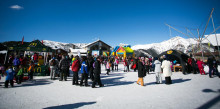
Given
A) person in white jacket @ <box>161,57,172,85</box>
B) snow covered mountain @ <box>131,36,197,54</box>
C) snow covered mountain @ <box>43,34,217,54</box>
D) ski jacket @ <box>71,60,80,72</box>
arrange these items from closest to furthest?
ski jacket @ <box>71,60,80,72</box> → person in white jacket @ <box>161,57,172,85</box> → snow covered mountain @ <box>43,34,217,54</box> → snow covered mountain @ <box>131,36,197,54</box>

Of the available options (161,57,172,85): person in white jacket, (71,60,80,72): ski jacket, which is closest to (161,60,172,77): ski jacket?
(161,57,172,85): person in white jacket

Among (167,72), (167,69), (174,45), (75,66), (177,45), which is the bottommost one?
(167,72)

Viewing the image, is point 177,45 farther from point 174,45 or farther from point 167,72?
point 167,72

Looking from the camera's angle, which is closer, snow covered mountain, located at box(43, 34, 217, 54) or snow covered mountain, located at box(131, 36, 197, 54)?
snow covered mountain, located at box(43, 34, 217, 54)

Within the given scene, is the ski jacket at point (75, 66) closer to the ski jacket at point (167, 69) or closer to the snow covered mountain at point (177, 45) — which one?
the ski jacket at point (167, 69)

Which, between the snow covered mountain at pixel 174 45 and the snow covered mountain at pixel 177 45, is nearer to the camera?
the snow covered mountain at pixel 174 45

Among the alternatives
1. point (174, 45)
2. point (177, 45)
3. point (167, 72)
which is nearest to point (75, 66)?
point (167, 72)

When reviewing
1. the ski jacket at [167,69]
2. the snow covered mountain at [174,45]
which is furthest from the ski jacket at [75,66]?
the snow covered mountain at [174,45]

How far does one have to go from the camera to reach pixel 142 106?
346 centimetres

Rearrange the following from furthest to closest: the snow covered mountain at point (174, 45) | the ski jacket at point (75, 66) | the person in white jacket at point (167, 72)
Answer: the snow covered mountain at point (174, 45) → the person in white jacket at point (167, 72) → the ski jacket at point (75, 66)

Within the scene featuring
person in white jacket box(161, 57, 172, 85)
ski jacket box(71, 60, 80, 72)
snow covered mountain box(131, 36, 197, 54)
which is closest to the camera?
ski jacket box(71, 60, 80, 72)

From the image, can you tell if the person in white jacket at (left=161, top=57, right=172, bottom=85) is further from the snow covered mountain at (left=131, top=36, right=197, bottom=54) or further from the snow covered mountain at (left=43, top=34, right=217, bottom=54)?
the snow covered mountain at (left=131, top=36, right=197, bottom=54)

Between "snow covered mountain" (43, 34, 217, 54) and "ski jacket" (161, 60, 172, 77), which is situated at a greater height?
"snow covered mountain" (43, 34, 217, 54)

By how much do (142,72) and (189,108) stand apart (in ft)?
10.2
